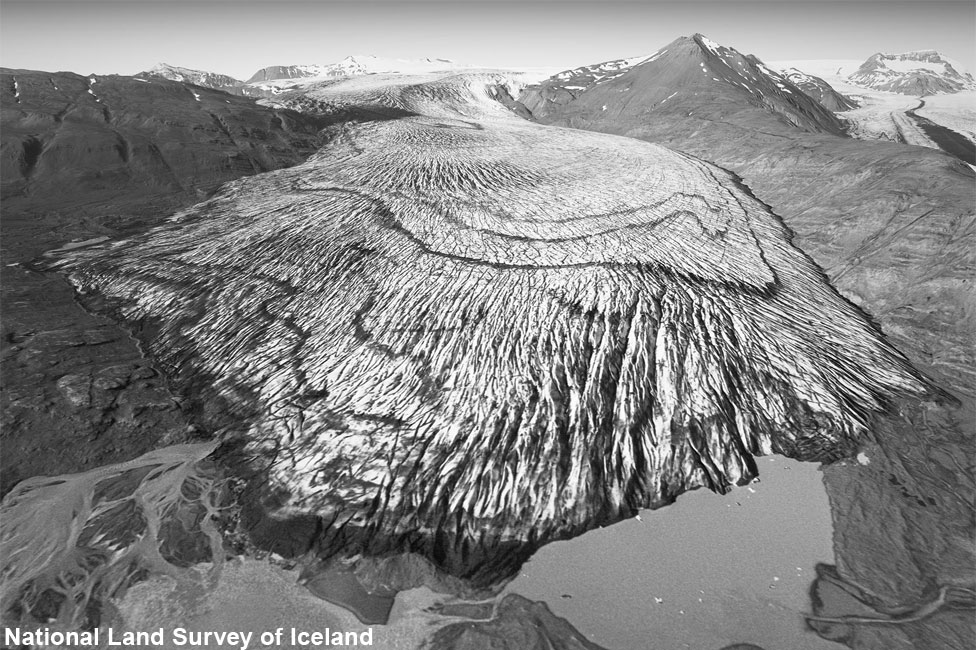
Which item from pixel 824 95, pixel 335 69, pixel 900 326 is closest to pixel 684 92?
pixel 900 326

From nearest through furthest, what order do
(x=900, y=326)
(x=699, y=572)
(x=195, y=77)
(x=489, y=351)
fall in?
(x=699, y=572)
(x=489, y=351)
(x=900, y=326)
(x=195, y=77)

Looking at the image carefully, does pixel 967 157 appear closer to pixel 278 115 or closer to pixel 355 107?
pixel 355 107

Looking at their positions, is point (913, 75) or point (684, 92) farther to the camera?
point (913, 75)

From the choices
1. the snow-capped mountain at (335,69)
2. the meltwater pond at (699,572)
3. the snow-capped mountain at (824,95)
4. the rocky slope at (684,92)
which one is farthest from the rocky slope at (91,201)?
the snow-capped mountain at (335,69)

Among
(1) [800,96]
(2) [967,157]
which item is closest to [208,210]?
(1) [800,96]

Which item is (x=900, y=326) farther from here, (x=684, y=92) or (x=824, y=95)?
(x=824, y=95)

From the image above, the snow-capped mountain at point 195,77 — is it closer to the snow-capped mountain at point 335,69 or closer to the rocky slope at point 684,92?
the snow-capped mountain at point 335,69
